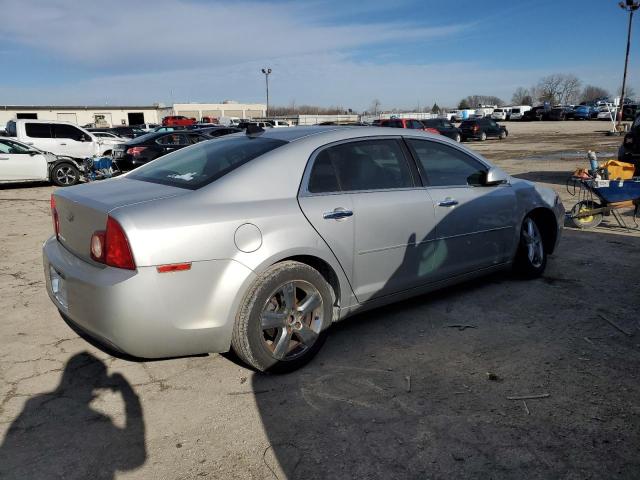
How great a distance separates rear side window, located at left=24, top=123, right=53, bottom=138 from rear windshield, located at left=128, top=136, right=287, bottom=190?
14088 millimetres

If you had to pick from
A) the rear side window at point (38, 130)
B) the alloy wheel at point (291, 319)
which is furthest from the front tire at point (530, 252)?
the rear side window at point (38, 130)

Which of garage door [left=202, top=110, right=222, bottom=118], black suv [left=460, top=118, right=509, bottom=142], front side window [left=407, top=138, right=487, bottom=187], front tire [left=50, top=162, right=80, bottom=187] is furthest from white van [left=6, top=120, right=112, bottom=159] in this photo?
garage door [left=202, top=110, right=222, bottom=118]

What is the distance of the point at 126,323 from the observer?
2801 mm

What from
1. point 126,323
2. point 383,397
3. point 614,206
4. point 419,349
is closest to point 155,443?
point 126,323

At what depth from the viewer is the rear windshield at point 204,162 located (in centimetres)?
341

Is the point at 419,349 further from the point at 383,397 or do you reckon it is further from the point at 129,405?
the point at 129,405

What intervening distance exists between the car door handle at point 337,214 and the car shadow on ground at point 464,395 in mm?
975

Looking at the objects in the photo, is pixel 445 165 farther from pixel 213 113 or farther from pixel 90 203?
pixel 213 113

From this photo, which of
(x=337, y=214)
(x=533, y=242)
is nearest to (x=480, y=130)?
(x=533, y=242)

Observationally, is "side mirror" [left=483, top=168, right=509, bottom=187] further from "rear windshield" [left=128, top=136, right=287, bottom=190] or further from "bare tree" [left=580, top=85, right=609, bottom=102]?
"bare tree" [left=580, top=85, right=609, bottom=102]

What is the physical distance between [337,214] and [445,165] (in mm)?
1427

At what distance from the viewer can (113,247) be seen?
9.27 ft

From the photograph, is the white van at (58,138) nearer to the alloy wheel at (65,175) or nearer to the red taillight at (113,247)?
the alloy wheel at (65,175)

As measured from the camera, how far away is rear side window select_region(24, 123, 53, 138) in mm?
15914
